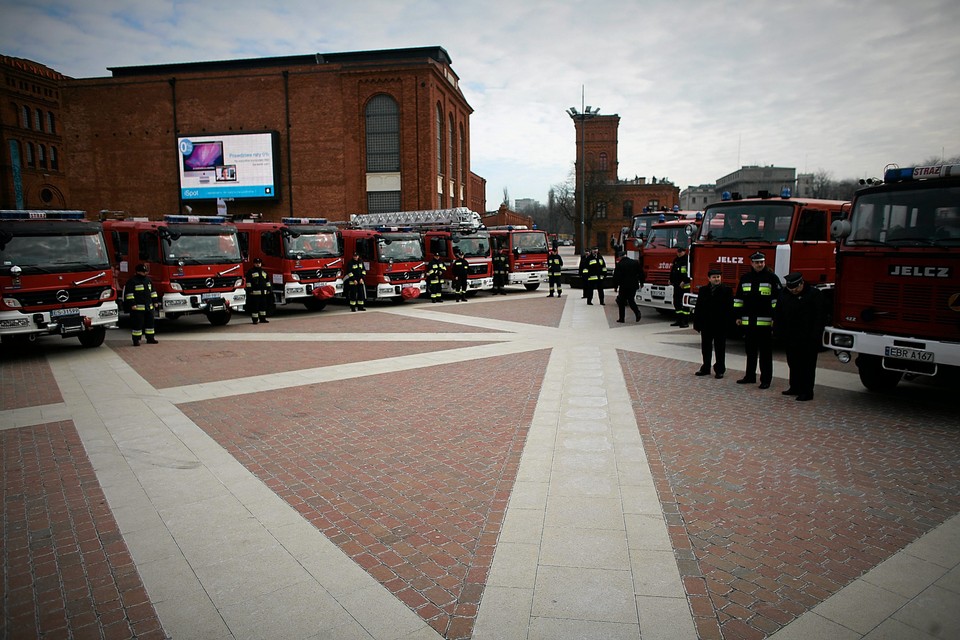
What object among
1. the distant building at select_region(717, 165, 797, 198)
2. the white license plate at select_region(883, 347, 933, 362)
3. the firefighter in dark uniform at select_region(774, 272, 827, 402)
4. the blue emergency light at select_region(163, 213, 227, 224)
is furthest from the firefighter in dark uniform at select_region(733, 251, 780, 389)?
the distant building at select_region(717, 165, 797, 198)

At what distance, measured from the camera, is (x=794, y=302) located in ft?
26.9

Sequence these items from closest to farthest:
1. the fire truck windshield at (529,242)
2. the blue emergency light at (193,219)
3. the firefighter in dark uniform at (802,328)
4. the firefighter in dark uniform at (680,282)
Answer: the firefighter in dark uniform at (802,328), the firefighter in dark uniform at (680,282), the blue emergency light at (193,219), the fire truck windshield at (529,242)

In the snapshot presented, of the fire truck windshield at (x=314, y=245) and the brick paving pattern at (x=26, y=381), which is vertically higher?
the fire truck windshield at (x=314, y=245)

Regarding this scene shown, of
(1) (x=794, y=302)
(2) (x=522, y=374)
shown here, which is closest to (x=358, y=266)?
(2) (x=522, y=374)

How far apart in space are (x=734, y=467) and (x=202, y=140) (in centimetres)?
4274

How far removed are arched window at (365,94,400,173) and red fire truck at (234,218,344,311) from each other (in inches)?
835

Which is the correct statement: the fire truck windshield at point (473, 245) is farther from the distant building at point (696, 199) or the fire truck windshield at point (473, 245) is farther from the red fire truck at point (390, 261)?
the distant building at point (696, 199)

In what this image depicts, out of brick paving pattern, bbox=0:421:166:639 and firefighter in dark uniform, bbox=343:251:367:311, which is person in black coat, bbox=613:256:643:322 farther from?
brick paving pattern, bbox=0:421:166:639

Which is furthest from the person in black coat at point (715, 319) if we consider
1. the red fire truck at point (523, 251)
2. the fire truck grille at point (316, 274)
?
the red fire truck at point (523, 251)

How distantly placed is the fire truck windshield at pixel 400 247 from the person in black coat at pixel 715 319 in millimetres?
12812

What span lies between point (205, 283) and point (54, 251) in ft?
11.8

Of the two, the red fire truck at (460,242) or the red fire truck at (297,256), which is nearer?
the red fire truck at (297,256)

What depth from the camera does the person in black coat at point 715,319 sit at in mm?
9578

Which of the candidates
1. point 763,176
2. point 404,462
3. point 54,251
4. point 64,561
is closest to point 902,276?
point 404,462
